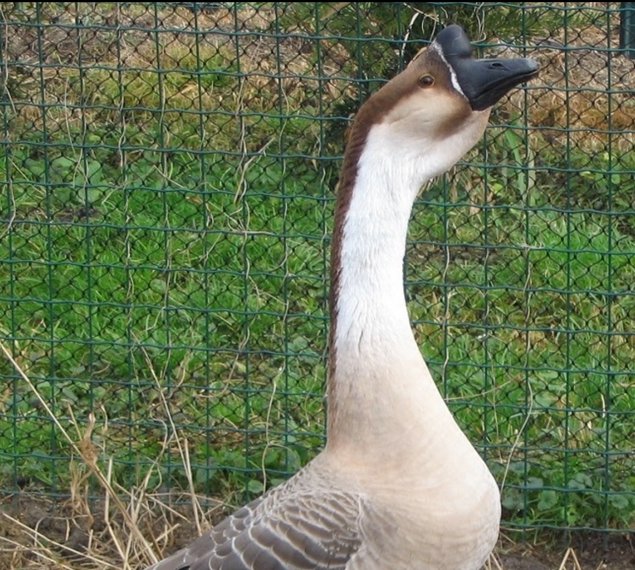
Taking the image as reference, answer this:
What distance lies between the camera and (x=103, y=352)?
508 cm

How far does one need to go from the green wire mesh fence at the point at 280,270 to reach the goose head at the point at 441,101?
1.17 m

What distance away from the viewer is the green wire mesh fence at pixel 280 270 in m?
4.45

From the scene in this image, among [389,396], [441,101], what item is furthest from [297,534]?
[441,101]

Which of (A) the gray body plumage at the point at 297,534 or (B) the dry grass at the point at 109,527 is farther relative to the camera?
(B) the dry grass at the point at 109,527

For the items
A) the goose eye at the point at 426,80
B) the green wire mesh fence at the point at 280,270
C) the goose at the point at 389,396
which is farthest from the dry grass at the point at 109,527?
the goose eye at the point at 426,80

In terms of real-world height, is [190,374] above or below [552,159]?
below

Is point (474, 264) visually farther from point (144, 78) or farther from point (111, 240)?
point (144, 78)

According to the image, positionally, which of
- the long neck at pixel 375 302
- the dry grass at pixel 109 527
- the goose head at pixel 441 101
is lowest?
the dry grass at pixel 109 527

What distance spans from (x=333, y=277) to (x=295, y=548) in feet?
1.91

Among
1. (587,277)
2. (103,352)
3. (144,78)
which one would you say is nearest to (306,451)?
(103,352)

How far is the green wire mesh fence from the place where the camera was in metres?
4.45

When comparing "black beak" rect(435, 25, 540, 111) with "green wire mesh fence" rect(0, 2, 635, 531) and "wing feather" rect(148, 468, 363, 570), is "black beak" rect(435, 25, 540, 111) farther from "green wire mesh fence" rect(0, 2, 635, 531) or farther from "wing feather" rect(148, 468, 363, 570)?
"green wire mesh fence" rect(0, 2, 635, 531)

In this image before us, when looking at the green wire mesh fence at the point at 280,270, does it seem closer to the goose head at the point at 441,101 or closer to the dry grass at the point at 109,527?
the dry grass at the point at 109,527

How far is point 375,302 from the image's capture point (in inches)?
118
